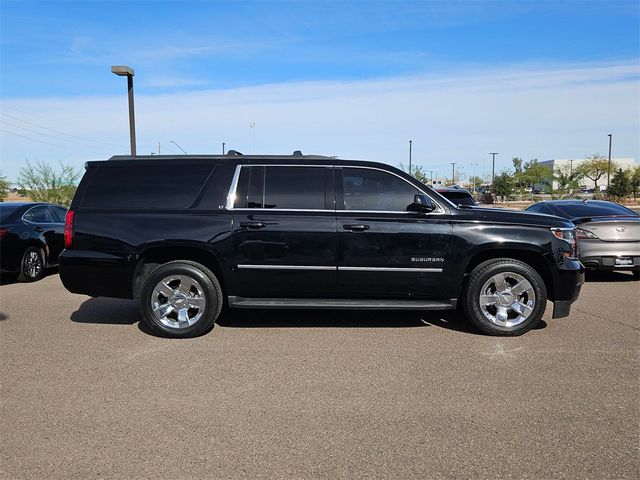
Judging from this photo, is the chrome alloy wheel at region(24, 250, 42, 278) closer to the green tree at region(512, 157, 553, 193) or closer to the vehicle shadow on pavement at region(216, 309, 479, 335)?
the vehicle shadow on pavement at region(216, 309, 479, 335)

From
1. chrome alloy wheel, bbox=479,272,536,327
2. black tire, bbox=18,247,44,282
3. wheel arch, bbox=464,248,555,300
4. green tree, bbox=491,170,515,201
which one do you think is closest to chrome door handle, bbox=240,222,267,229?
wheel arch, bbox=464,248,555,300

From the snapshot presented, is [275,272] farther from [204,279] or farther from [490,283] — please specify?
[490,283]

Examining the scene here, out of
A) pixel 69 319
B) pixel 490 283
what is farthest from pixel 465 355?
pixel 69 319

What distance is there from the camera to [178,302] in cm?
561

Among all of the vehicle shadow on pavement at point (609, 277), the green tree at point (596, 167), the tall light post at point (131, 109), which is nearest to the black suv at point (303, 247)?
the vehicle shadow on pavement at point (609, 277)

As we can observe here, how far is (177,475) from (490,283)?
3.92 m

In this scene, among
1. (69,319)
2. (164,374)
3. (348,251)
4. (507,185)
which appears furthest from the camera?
(507,185)

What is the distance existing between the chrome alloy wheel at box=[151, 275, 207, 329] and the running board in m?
0.37

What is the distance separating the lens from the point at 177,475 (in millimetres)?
2865

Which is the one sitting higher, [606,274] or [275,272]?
[275,272]

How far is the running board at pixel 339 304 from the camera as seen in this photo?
557cm

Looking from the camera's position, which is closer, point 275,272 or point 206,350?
point 206,350

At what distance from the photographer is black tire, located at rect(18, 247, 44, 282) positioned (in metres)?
9.10

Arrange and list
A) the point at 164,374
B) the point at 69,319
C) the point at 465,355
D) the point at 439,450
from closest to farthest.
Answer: the point at 439,450 < the point at 164,374 < the point at 465,355 < the point at 69,319
